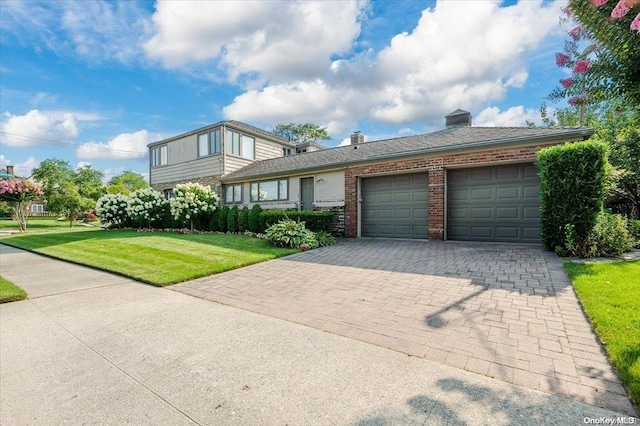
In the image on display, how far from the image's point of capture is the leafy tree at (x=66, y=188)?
2117 centimetres

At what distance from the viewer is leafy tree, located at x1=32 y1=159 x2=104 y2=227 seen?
21.2m

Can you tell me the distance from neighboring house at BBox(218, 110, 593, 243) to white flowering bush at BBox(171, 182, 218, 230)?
333 centimetres

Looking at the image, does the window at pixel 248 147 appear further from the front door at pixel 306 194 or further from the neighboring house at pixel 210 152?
the front door at pixel 306 194

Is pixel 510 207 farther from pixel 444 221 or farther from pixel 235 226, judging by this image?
pixel 235 226

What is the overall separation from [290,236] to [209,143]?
406 inches

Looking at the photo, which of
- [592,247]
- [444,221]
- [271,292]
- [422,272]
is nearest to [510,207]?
[444,221]

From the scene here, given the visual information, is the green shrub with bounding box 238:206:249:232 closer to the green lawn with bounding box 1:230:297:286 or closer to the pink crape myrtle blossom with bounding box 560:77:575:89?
the green lawn with bounding box 1:230:297:286

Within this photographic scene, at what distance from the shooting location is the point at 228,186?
16.1 metres

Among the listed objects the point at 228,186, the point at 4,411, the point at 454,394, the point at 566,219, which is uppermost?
the point at 228,186

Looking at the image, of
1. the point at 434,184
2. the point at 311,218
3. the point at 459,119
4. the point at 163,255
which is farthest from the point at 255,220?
the point at 459,119

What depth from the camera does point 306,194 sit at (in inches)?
506

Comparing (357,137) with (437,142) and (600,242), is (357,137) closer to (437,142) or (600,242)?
(437,142)

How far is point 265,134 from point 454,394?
17.8 m

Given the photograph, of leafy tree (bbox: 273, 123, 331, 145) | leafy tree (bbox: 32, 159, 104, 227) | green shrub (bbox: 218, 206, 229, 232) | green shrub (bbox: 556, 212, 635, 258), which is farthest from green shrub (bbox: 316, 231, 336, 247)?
leafy tree (bbox: 273, 123, 331, 145)
